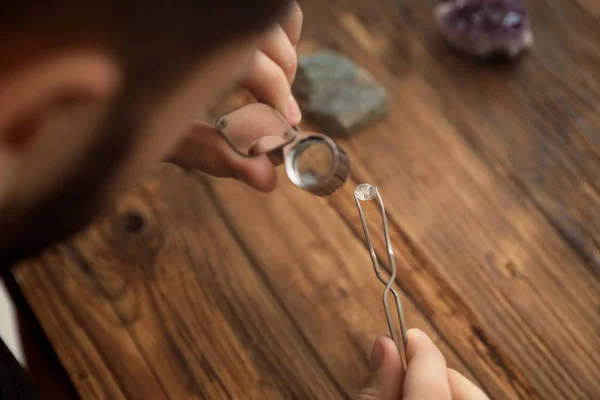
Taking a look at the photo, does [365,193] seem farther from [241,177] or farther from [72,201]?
[72,201]

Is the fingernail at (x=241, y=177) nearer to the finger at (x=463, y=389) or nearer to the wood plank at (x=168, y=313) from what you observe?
the wood plank at (x=168, y=313)

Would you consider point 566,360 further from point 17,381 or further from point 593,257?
point 17,381

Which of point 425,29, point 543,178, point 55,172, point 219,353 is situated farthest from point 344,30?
point 55,172

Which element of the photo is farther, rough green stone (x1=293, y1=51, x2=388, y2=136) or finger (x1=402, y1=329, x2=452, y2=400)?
rough green stone (x1=293, y1=51, x2=388, y2=136)

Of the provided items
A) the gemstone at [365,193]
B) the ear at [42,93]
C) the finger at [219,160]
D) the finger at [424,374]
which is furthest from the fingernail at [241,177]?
the ear at [42,93]

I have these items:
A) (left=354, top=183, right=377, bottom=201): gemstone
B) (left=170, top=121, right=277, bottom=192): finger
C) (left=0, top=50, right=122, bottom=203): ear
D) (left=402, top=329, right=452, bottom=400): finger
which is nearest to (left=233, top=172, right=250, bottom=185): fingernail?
(left=170, top=121, right=277, bottom=192): finger

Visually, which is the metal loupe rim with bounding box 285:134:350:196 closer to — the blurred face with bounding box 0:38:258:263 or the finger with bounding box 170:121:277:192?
the finger with bounding box 170:121:277:192
